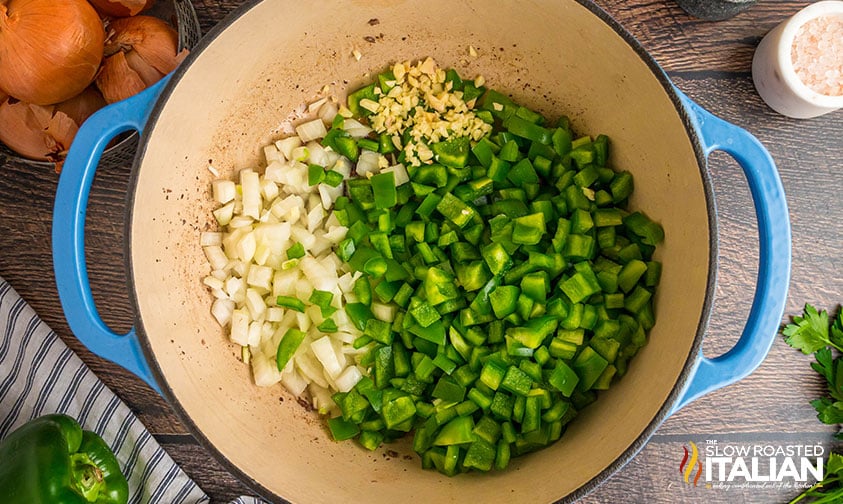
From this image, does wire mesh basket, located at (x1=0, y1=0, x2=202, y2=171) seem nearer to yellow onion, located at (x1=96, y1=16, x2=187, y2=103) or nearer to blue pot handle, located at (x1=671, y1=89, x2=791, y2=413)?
yellow onion, located at (x1=96, y1=16, x2=187, y2=103)

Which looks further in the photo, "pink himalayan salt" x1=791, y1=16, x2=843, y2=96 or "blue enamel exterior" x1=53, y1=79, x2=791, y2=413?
"pink himalayan salt" x1=791, y1=16, x2=843, y2=96

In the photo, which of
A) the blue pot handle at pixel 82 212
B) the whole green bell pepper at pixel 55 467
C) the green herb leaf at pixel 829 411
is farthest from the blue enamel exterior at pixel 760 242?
the green herb leaf at pixel 829 411

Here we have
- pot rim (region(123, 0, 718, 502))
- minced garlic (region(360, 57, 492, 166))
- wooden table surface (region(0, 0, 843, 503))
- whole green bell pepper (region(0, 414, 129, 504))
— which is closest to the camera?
pot rim (region(123, 0, 718, 502))

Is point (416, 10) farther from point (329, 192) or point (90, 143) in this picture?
point (90, 143)

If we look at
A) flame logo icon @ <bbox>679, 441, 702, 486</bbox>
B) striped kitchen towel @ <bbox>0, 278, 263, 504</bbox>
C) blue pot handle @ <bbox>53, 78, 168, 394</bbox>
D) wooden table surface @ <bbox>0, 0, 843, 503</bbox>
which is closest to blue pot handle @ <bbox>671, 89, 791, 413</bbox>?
wooden table surface @ <bbox>0, 0, 843, 503</bbox>

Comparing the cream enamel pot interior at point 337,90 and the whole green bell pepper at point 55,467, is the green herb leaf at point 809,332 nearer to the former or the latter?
the cream enamel pot interior at point 337,90

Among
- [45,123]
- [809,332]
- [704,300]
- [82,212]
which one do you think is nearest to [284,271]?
[82,212]
